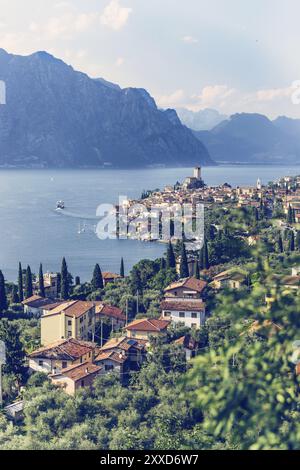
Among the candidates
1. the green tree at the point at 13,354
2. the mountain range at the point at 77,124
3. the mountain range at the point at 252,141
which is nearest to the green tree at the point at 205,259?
the green tree at the point at 13,354

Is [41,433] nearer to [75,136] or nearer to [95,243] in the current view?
[95,243]

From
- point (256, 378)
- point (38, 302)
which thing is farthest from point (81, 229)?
point (256, 378)

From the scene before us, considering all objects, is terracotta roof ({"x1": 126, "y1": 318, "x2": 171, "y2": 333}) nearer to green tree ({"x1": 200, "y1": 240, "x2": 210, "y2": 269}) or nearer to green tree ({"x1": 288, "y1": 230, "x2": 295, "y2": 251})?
green tree ({"x1": 200, "y1": 240, "x2": 210, "y2": 269})

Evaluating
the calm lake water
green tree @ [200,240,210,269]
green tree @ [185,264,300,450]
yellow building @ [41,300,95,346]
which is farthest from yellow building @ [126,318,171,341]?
the calm lake water

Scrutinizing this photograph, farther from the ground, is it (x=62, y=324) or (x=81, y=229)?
(x=62, y=324)

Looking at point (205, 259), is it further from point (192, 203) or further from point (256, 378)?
point (192, 203)

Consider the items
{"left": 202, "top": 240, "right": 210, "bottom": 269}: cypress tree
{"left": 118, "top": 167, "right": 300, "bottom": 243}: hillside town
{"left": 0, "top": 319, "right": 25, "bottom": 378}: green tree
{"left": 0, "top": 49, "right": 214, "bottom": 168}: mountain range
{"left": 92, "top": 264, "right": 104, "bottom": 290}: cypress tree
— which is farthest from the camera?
{"left": 0, "top": 49, "right": 214, "bottom": 168}: mountain range
